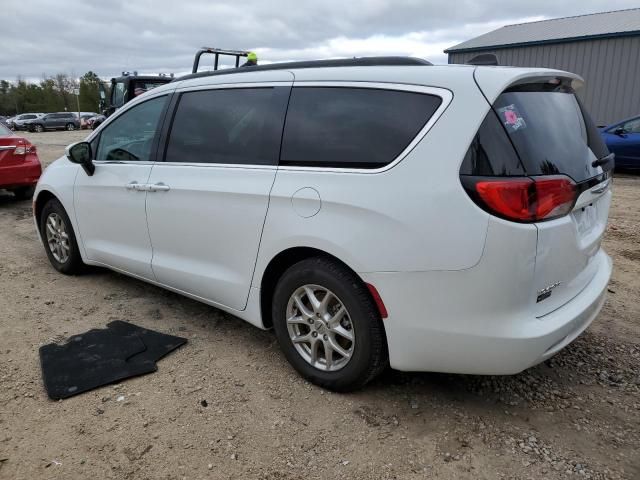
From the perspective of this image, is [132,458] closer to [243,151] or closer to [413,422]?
[413,422]

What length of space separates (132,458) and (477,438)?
1660 mm

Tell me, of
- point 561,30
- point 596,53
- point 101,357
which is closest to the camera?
point 101,357

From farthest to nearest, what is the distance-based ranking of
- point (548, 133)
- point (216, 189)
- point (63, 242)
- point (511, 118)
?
1. point (63, 242)
2. point (216, 189)
3. point (548, 133)
4. point (511, 118)

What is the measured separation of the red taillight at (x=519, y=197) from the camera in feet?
7.43

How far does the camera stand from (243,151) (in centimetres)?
323

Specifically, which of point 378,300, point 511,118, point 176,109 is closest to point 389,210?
point 378,300

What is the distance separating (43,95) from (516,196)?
299 ft

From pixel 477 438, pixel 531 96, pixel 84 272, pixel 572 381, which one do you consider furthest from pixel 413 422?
pixel 84 272

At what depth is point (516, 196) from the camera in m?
2.27

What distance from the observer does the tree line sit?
76312mm

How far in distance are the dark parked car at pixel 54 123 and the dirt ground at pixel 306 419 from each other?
4638 centimetres

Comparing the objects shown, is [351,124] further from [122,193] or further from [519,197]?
[122,193]

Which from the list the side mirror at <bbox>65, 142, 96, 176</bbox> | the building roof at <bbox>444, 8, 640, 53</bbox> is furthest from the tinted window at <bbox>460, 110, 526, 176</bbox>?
the building roof at <bbox>444, 8, 640, 53</bbox>

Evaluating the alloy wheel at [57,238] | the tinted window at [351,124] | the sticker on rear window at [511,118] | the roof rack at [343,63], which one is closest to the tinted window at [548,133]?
the sticker on rear window at [511,118]
